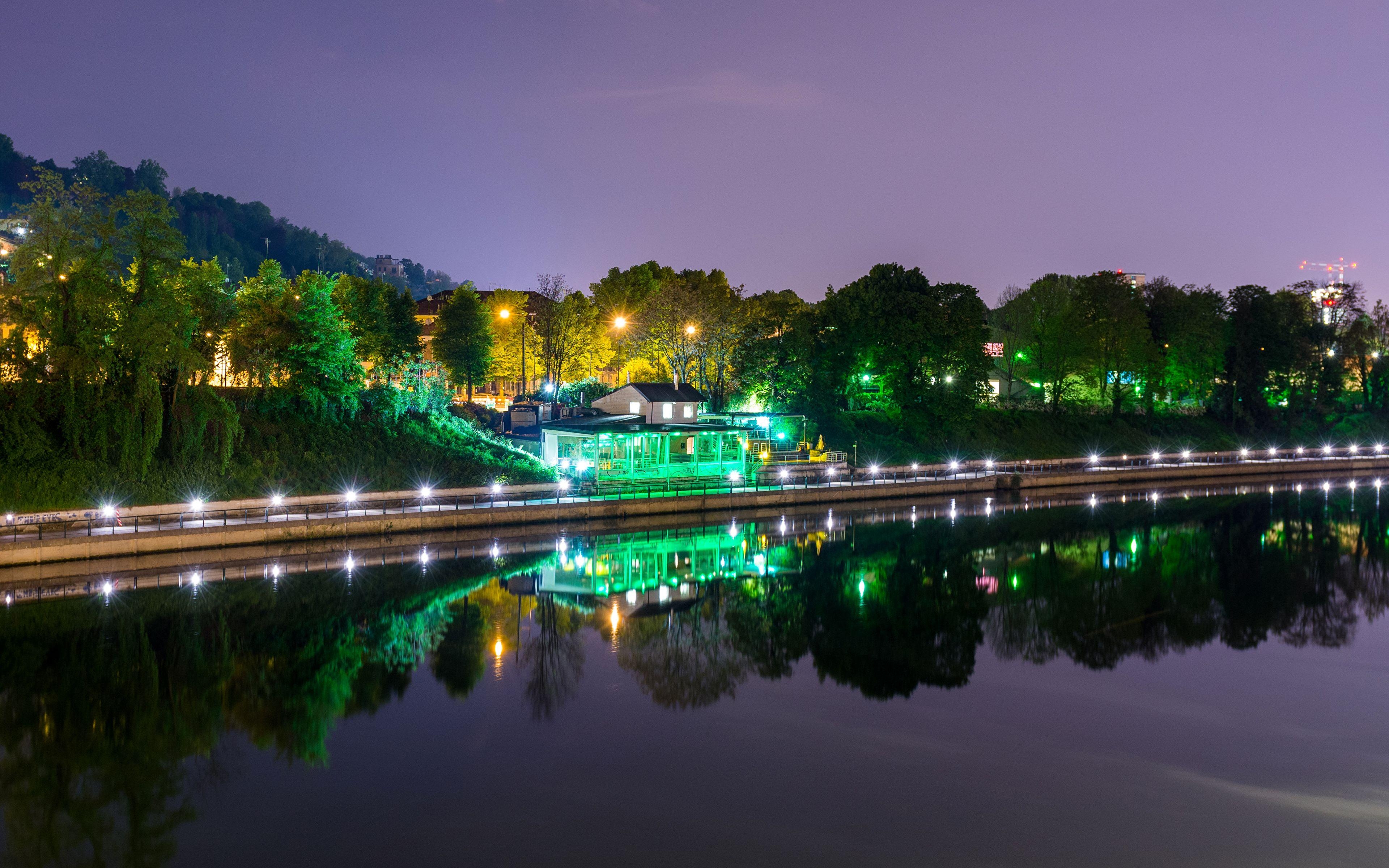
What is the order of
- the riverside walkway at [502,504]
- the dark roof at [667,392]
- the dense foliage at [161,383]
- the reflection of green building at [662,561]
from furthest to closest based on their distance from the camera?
1. the dark roof at [667,392]
2. the dense foliage at [161,383]
3. the reflection of green building at [662,561]
4. the riverside walkway at [502,504]

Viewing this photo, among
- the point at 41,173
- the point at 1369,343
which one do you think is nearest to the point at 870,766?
the point at 41,173

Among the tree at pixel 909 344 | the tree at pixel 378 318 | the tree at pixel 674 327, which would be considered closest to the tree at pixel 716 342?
the tree at pixel 674 327

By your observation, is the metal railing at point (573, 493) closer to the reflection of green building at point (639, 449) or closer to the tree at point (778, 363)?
the reflection of green building at point (639, 449)

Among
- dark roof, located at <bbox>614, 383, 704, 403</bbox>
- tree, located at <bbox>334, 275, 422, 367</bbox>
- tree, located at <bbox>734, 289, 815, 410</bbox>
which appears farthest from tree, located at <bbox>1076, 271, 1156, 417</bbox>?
tree, located at <bbox>334, 275, 422, 367</bbox>

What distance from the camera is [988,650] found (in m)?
24.3

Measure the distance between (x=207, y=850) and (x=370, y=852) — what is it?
2.13m

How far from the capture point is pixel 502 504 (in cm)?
3869

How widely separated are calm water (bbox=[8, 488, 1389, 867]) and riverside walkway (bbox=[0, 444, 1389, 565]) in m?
3.93

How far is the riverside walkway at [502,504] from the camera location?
30.2 meters

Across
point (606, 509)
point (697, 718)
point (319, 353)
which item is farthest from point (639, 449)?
point (697, 718)

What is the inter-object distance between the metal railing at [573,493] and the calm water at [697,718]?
442cm

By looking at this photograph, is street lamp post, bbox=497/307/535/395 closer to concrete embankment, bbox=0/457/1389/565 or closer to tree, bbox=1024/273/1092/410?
concrete embankment, bbox=0/457/1389/565

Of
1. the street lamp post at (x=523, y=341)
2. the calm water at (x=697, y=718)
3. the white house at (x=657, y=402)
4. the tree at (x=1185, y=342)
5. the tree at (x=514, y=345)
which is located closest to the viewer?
the calm water at (x=697, y=718)

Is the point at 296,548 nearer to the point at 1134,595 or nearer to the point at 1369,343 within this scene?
the point at 1134,595
